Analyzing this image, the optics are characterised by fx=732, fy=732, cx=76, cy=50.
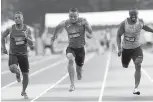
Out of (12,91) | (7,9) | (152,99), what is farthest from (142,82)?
(7,9)

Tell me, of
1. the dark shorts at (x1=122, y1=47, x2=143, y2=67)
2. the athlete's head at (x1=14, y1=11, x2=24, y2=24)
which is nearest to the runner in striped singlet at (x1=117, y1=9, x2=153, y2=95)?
the dark shorts at (x1=122, y1=47, x2=143, y2=67)

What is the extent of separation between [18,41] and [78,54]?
4.91 feet

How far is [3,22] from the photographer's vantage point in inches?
1779

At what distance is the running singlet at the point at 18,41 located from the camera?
12.9m

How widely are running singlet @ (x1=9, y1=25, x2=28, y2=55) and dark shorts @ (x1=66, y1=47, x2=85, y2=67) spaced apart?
1131mm

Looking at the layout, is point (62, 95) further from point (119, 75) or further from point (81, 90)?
point (119, 75)

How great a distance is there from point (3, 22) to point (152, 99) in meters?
31.4

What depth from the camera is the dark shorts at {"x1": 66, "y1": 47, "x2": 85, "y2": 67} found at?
1384 cm

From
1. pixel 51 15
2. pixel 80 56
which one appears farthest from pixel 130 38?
pixel 51 15

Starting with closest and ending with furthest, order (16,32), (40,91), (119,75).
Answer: (16,32), (40,91), (119,75)

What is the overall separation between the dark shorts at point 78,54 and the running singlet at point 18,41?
3.71 ft

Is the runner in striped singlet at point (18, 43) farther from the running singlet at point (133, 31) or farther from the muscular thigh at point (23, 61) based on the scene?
the running singlet at point (133, 31)

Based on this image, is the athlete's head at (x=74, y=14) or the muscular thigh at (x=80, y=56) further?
the muscular thigh at (x=80, y=56)

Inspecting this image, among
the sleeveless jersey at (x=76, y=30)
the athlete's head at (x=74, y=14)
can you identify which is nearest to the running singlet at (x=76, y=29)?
the sleeveless jersey at (x=76, y=30)
